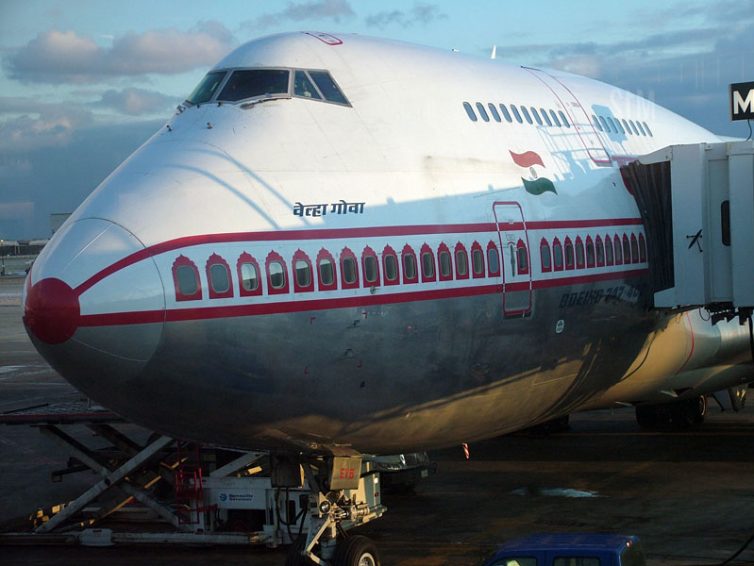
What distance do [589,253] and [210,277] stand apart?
22.2 ft

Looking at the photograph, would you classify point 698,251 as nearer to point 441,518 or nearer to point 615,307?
point 615,307

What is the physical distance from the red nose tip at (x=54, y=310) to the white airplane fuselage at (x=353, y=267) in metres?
0.02

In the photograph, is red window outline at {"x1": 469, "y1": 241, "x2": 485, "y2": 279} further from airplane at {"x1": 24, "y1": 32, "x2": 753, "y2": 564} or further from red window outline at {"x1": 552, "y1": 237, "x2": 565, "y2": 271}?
red window outline at {"x1": 552, "y1": 237, "x2": 565, "y2": 271}

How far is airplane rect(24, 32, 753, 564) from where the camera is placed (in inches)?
476

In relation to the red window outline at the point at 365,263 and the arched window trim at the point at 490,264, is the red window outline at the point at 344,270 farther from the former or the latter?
the arched window trim at the point at 490,264

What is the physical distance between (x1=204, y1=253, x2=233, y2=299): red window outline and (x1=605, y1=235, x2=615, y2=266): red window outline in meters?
7.01

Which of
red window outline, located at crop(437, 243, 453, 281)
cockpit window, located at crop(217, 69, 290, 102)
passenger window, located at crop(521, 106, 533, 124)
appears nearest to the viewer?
red window outline, located at crop(437, 243, 453, 281)

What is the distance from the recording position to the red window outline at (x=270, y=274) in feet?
41.2

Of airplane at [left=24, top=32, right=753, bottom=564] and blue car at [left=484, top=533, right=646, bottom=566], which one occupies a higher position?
airplane at [left=24, top=32, right=753, bottom=564]

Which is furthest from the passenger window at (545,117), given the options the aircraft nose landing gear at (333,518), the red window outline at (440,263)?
the aircraft nose landing gear at (333,518)

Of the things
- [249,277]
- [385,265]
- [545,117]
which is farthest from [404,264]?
[545,117]

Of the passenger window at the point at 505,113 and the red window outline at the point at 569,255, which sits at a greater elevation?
the passenger window at the point at 505,113

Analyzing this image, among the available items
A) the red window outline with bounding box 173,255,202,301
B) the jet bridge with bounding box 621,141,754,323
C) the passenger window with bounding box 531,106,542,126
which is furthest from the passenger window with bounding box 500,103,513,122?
the red window outline with bounding box 173,255,202,301

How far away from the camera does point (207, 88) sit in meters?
14.9
